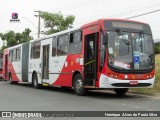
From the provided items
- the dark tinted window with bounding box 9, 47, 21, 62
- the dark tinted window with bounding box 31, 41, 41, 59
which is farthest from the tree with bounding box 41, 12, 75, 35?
the dark tinted window with bounding box 31, 41, 41, 59

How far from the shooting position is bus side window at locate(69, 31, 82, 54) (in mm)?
16931

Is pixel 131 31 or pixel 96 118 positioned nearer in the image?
pixel 96 118

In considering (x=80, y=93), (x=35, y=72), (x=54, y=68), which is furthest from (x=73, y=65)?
(x=35, y=72)

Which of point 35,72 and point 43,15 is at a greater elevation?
point 43,15

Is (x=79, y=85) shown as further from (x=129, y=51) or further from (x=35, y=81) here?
(x=35, y=81)

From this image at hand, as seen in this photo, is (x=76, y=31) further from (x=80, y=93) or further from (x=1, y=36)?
(x=1, y=36)

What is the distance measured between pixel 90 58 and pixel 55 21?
89.7 feet

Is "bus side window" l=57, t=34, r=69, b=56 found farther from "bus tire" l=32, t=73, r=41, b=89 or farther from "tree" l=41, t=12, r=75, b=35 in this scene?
"tree" l=41, t=12, r=75, b=35

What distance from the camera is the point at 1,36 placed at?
6056 centimetres

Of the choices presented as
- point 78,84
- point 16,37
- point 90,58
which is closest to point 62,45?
point 78,84

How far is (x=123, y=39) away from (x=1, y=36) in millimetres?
47684

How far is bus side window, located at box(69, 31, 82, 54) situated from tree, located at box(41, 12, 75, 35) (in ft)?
81.5

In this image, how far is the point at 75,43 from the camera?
17.4 m

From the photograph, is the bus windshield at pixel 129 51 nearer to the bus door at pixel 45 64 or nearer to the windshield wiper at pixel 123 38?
the windshield wiper at pixel 123 38
